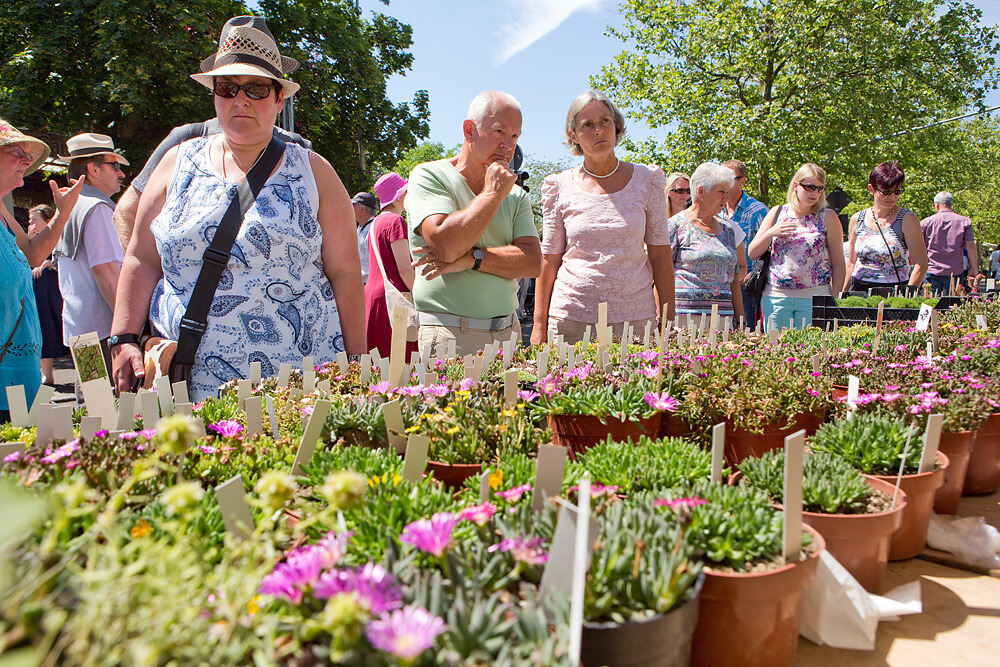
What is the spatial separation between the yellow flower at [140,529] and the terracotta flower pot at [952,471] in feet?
6.63

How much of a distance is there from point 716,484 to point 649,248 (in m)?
2.23

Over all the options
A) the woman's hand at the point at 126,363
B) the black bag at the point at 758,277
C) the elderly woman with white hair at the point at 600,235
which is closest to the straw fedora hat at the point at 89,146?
the woman's hand at the point at 126,363

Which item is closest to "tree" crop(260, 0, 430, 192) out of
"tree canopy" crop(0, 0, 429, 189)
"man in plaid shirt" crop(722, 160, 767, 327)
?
"tree canopy" crop(0, 0, 429, 189)

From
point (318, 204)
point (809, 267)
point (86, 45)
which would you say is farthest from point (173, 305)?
point (86, 45)

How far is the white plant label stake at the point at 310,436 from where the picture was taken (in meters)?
1.30

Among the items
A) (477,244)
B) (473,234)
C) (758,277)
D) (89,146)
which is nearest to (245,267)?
(473,234)

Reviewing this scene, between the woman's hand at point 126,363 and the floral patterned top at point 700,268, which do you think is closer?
the woman's hand at point 126,363

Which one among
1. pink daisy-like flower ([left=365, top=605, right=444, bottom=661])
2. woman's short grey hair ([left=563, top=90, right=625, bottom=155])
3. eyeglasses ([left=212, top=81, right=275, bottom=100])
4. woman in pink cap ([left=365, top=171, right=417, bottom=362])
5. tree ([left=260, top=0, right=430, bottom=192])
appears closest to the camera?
pink daisy-like flower ([left=365, top=605, right=444, bottom=661])

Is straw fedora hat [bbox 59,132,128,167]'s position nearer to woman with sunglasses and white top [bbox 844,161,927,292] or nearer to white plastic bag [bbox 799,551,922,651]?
white plastic bag [bbox 799,551,922,651]

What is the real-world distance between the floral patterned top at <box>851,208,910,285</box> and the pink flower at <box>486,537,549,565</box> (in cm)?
502

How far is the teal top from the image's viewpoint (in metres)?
2.47

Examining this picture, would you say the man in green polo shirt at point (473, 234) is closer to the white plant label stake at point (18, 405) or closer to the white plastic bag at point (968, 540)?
the white plant label stake at point (18, 405)

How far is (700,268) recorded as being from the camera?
4.08 meters

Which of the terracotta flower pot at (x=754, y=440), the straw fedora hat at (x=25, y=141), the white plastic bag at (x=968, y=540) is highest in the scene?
the straw fedora hat at (x=25, y=141)
